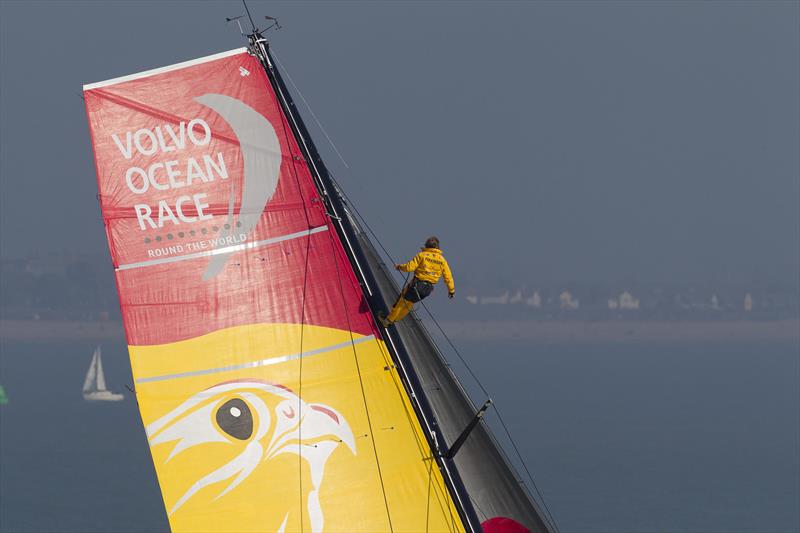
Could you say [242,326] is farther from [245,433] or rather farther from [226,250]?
[245,433]

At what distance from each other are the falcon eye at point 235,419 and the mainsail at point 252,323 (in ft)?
0.06

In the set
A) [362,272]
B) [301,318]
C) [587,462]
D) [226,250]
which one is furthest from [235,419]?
[587,462]

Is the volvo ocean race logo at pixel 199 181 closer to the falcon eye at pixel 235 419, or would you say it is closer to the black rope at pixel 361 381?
the black rope at pixel 361 381

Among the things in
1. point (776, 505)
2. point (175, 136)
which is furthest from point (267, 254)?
point (776, 505)

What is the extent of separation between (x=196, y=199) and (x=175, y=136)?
0.65 metres

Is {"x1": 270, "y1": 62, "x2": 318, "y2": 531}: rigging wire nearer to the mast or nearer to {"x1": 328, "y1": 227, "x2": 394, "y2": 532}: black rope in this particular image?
the mast

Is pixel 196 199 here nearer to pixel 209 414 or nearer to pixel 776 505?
pixel 209 414

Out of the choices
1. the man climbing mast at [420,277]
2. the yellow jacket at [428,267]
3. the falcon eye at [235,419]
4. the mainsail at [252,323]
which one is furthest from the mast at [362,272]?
the falcon eye at [235,419]

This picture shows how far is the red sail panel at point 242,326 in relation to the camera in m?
12.7

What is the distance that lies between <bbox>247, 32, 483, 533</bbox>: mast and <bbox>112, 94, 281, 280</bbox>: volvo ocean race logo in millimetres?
326

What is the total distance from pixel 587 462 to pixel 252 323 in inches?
4093

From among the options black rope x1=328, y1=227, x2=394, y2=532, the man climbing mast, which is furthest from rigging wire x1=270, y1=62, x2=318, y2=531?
the man climbing mast

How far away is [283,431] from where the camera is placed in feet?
42.2

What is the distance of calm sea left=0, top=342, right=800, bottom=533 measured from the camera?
88.4m
